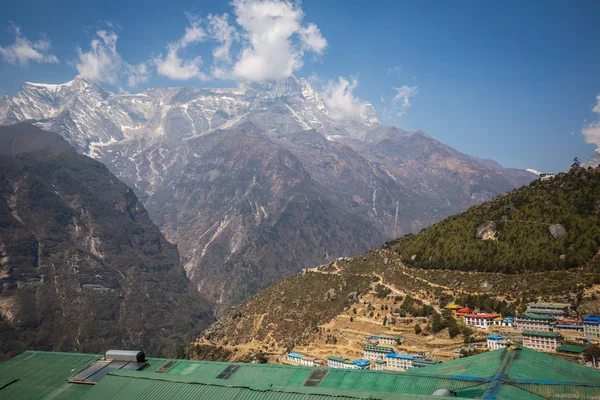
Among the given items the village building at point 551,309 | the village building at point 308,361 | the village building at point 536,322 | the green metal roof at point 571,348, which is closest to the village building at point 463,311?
the village building at point 551,309

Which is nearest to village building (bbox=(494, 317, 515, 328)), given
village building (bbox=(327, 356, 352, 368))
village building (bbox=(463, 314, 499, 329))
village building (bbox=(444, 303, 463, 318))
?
village building (bbox=(463, 314, 499, 329))

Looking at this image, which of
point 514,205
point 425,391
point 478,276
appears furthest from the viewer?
point 514,205

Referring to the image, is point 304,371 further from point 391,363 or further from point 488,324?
point 488,324

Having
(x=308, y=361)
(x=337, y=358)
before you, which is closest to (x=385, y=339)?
(x=337, y=358)

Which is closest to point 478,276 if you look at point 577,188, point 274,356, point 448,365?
point 577,188

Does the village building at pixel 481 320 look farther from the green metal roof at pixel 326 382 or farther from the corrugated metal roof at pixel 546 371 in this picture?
the corrugated metal roof at pixel 546 371

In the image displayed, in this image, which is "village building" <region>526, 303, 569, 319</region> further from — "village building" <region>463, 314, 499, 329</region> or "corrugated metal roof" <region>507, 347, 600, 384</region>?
"corrugated metal roof" <region>507, 347, 600, 384</region>
